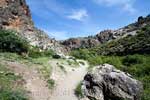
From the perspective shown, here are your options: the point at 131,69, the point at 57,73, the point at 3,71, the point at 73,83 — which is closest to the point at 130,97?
the point at 73,83

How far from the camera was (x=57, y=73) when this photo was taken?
27.6 meters

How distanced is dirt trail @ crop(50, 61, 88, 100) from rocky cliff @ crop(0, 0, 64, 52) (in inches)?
506

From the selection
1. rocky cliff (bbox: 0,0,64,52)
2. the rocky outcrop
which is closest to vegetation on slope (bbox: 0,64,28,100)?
the rocky outcrop

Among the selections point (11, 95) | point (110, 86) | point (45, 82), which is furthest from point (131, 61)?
point (11, 95)

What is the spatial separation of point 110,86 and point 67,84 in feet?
11.3

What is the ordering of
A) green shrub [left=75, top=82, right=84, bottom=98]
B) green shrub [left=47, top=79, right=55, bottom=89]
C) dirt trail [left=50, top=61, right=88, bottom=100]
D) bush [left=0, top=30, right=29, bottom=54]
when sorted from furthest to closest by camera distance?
bush [left=0, top=30, right=29, bottom=54]
green shrub [left=47, top=79, right=55, bottom=89]
green shrub [left=75, top=82, right=84, bottom=98]
dirt trail [left=50, top=61, right=88, bottom=100]

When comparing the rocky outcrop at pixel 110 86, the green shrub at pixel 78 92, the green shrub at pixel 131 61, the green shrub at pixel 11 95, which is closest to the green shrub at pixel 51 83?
the green shrub at pixel 78 92

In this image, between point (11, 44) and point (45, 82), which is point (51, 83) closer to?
point (45, 82)

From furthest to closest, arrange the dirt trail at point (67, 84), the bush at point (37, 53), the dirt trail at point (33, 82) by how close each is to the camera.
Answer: the bush at point (37, 53) → the dirt trail at point (67, 84) → the dirt trail at point (33, 82)

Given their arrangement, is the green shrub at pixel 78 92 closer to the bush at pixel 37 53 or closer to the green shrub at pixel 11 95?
the green shrub at pixel 11 95

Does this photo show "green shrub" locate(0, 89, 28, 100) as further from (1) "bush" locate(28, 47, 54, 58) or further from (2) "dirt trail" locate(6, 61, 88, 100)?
(1) "bush" locate(28, 47, 54, 58)

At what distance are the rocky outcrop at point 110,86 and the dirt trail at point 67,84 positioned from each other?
3.68 ft

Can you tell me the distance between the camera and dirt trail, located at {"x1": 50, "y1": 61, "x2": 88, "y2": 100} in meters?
22.2

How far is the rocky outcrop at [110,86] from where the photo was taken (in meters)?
23.2
